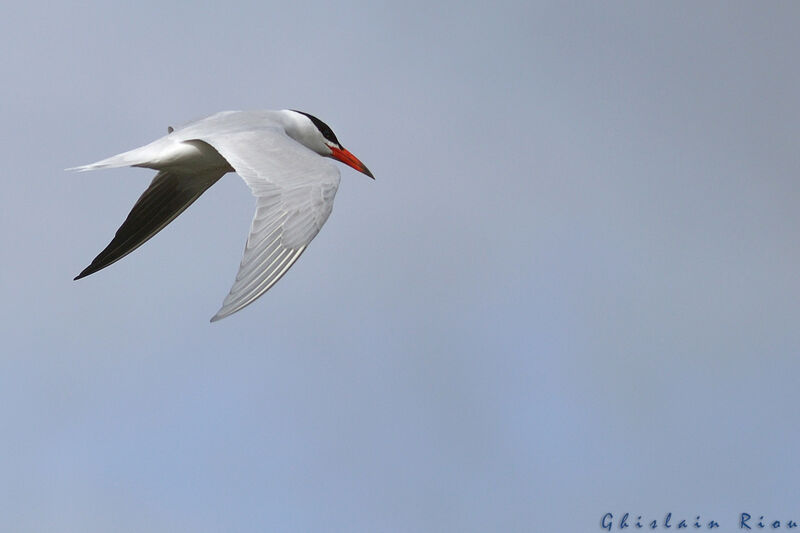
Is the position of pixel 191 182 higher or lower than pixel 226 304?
higher

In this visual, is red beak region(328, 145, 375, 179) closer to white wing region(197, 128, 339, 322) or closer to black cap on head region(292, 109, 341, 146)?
black cap on head region(292, 109, 341, 146)

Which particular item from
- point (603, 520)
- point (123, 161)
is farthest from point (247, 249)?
point (603, 520)

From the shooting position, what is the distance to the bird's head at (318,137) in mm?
7844

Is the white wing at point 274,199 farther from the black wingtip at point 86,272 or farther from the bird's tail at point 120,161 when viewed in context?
the black wingtip at point 86,272

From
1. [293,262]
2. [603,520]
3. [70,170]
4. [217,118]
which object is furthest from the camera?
[603,520]

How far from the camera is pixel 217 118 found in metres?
7.18

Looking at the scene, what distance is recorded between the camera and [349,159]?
8188 millimetres

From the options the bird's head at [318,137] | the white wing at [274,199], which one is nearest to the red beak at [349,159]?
the bird's head at [318,137]

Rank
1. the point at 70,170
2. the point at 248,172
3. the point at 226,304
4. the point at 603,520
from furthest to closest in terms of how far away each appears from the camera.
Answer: the point at 603,520
the point at 70,170
the point at 248,172
the point at 226,304

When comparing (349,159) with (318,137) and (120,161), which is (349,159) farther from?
(120,161)

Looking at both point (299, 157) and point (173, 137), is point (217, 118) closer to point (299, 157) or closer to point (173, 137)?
point (173, 137)

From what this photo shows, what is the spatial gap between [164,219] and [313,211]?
247 centimetres

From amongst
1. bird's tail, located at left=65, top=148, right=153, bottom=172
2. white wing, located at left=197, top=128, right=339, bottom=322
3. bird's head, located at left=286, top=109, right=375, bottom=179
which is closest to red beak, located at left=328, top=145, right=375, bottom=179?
bird's head, located at left=286, top=109, right=375, bottom=179

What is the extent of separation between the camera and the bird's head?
25.7ft
